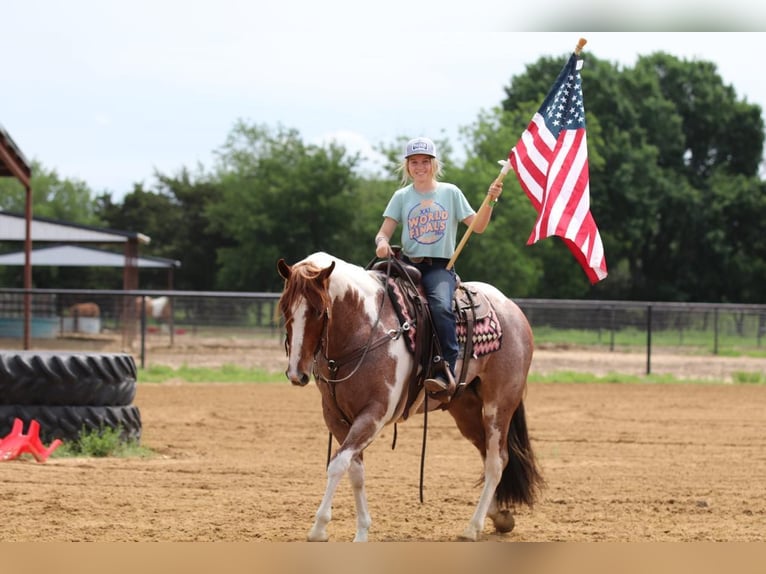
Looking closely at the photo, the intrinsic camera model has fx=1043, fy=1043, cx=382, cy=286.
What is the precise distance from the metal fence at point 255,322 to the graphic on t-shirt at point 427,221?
1661 centimetres

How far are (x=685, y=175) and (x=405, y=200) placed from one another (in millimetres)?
59161

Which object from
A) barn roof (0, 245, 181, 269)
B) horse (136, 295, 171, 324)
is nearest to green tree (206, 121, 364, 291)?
barn roof (0, 245, 181, 269)

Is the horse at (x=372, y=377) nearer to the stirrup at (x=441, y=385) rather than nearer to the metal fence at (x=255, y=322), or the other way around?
the stirrup at (x=441, y=385)

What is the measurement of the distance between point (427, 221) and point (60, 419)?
5.53m

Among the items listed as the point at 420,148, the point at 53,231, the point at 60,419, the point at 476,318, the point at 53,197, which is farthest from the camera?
the point at 53,197

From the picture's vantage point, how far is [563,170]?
24.2 ft

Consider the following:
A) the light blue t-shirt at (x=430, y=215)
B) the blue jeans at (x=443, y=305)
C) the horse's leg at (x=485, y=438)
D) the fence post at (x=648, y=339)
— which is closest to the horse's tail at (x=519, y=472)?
the horse's leg at (x=485, y=438)

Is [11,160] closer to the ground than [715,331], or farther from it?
farther from it

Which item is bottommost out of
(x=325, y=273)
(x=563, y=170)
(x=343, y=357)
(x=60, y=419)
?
(x=60, y=419)

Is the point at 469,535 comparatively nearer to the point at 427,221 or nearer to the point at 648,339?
the point at 427,221

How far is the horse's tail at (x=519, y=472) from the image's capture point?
750cm

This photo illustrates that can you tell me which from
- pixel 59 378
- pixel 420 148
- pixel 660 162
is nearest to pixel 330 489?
pixel 420 148

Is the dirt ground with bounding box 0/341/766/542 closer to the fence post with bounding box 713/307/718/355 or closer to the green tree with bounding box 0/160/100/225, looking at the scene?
the fence post with bounding box 713/307/718/355

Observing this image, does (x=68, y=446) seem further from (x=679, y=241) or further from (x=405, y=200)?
(x=679, y=241)
